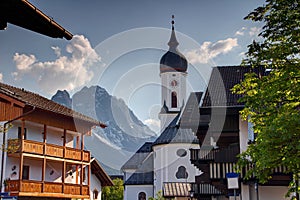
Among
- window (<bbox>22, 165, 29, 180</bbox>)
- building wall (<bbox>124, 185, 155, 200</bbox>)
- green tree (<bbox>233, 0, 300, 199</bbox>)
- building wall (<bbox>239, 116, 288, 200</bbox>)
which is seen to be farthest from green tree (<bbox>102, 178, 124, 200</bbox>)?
green tree (<bbox>233, 0, 300, 199</bbox>)

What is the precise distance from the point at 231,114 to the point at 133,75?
27.2m

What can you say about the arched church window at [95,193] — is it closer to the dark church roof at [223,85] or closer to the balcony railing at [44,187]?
the balcony railing at [44,187]

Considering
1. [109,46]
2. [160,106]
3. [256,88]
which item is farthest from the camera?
→ [160,106]

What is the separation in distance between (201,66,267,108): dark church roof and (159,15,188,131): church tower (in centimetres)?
4827

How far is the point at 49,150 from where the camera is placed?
31.1m

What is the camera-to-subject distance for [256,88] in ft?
41.6

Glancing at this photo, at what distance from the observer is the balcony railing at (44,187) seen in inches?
1101

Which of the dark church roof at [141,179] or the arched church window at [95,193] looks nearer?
the arched church window at [95,193]

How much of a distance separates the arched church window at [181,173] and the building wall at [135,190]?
7.18m

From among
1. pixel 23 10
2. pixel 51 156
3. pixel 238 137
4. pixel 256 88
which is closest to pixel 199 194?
pixel 51 156

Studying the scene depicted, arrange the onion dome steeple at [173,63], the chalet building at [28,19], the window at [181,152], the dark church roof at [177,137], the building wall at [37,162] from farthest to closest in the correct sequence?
the onion dome steeple at [173,63], the dark church roof at [177,137], the window at [181,152], the building wall at [37,162], the chalet building at [28,19]

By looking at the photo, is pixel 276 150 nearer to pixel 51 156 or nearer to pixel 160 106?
pixel 51 156

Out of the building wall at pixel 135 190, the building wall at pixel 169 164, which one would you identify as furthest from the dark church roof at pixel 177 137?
the building wall at pixel 135 190

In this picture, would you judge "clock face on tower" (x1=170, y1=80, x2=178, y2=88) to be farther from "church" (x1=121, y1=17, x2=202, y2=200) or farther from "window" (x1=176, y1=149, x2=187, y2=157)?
"window" (x1=176, y1=149, x2=187, y2=157)
